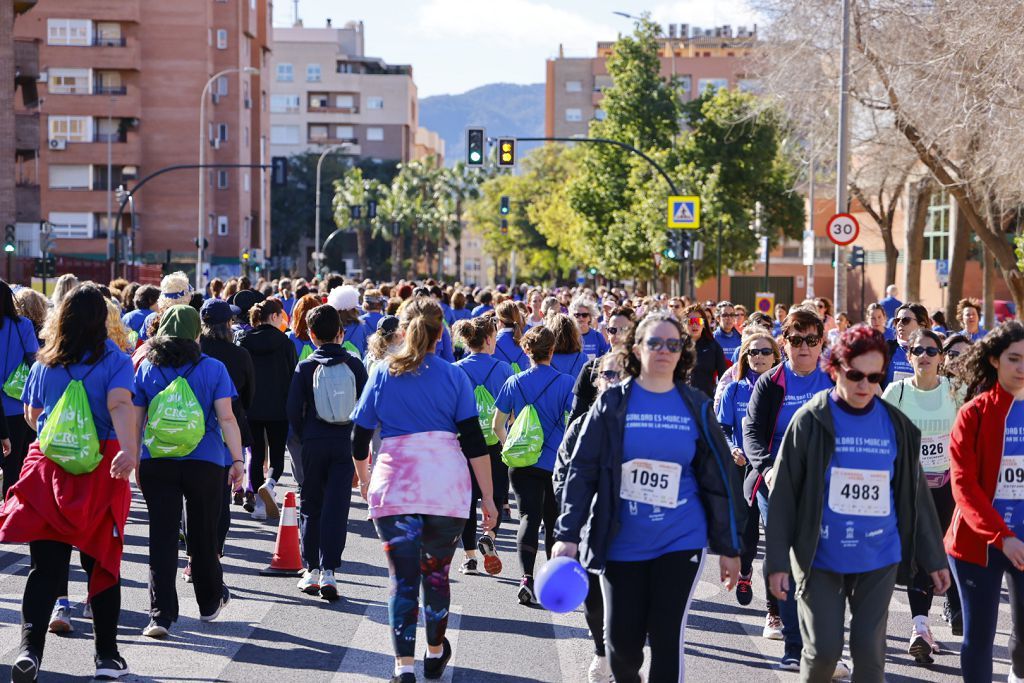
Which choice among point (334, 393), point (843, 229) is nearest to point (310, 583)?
point (334, 393)

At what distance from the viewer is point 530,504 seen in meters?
9.27

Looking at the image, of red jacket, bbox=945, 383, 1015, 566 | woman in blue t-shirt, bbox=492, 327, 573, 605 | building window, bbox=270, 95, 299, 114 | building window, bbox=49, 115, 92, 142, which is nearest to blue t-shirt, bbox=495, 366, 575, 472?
woman in blue t-shirt, bbox=492, 327, 573, 605

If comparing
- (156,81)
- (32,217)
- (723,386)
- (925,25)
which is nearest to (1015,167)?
(925,25)

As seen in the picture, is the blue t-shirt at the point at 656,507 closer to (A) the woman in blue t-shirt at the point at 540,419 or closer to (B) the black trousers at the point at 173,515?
(B) the black trousers at the point at 173,515

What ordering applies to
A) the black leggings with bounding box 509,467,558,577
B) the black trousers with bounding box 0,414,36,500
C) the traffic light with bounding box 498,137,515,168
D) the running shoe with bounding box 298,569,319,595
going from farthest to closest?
1. the traffic light with bounding box 498,137,515,168
2. the black trousers with bounding box 0,414,36,500
3. the running shoe with bounding box 298,569,319,595
4. the black leggings with bounding box 509,467,558,577

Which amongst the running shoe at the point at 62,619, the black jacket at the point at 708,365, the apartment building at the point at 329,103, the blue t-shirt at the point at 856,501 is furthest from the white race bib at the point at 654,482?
the apartment building at the point at 329,103

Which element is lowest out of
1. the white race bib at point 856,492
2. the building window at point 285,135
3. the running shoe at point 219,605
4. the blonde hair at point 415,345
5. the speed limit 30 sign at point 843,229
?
the running shoe at point 219,605

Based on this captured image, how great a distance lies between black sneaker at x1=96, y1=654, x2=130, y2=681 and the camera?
696cm

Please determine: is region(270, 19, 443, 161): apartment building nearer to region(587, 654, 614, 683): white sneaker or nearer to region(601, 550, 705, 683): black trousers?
region(587, 654, 614, 683): white sneaker

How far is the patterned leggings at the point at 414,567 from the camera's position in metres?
7.02

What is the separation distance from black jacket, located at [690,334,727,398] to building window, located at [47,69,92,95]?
220ft

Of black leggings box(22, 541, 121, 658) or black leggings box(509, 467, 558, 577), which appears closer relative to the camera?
black leggings box(22, 541, 121, 658)

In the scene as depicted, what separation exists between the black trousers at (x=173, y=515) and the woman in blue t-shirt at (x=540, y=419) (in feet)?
6.46

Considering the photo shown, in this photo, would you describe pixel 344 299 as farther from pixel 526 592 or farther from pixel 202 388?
pixel 202 388
